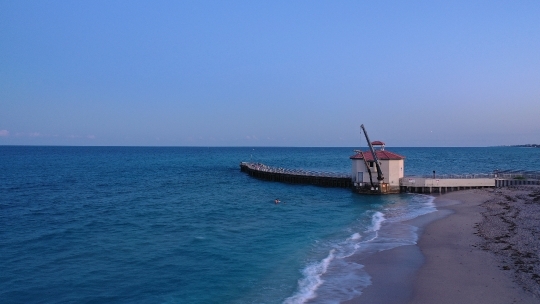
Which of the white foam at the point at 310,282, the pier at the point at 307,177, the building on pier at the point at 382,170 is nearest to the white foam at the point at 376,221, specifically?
the white foam at the point at 310,282

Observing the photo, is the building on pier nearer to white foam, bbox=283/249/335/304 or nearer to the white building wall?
the white building wall

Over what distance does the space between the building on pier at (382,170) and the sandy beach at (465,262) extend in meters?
12.4

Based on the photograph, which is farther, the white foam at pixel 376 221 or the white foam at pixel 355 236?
the white foam at pixel 376 221

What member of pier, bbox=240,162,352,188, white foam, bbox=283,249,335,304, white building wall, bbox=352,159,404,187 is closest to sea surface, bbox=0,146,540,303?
white foam, bbox=283,249,335,304

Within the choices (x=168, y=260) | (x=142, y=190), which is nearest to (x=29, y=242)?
(x=168, y=260)

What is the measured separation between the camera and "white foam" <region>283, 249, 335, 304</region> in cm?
1678

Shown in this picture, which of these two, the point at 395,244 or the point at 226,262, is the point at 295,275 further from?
the point at 395,244

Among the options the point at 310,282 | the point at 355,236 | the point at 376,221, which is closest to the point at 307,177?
the point at 376,221

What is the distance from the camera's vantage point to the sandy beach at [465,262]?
53.9 feet

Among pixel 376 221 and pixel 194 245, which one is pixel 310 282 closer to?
pixel 194 245

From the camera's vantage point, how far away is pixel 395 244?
81.3 feet

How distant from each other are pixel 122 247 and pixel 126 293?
7.79m

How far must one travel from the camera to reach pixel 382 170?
4591 cm

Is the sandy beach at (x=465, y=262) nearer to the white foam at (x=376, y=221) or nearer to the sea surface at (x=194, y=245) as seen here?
the sea surface at (x=194, y=245)
